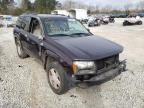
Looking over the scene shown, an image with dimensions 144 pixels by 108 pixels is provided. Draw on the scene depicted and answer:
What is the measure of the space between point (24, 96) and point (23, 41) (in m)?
2.69

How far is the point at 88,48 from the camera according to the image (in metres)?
4.54

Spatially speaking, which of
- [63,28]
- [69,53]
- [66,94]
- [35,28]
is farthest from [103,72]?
[35,28]

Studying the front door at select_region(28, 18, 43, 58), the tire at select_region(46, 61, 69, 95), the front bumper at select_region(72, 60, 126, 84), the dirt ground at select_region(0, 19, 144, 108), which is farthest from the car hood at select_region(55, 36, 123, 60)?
the dirt ground at select_region(0, 19, 144, 108)

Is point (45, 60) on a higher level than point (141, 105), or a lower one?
higher

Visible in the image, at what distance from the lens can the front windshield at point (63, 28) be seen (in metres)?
5.38

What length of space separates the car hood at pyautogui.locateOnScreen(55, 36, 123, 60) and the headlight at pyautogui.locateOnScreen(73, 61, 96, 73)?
0.29 feet

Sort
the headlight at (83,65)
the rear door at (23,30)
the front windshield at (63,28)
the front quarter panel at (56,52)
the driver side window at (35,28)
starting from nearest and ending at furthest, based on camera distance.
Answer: the headlight at (83,65), the front quarter panel at (56,52), the front windshield at (63,28), the driver side window at (35,28), the rear door at (23,30)

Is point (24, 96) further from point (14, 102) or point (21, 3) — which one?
point (21, 3)

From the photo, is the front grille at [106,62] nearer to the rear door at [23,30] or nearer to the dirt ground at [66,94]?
the dirt ground at [66,94]

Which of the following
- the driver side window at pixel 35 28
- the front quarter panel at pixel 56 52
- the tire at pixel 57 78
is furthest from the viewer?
→ the driver side window at pixel 35 28

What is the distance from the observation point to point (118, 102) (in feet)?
14.4

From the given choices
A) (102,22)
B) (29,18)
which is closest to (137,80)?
(29,18)

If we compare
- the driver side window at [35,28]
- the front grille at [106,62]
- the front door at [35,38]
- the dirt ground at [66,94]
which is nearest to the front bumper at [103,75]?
the front grille at [106,62]

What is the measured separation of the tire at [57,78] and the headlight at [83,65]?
0.35 m
